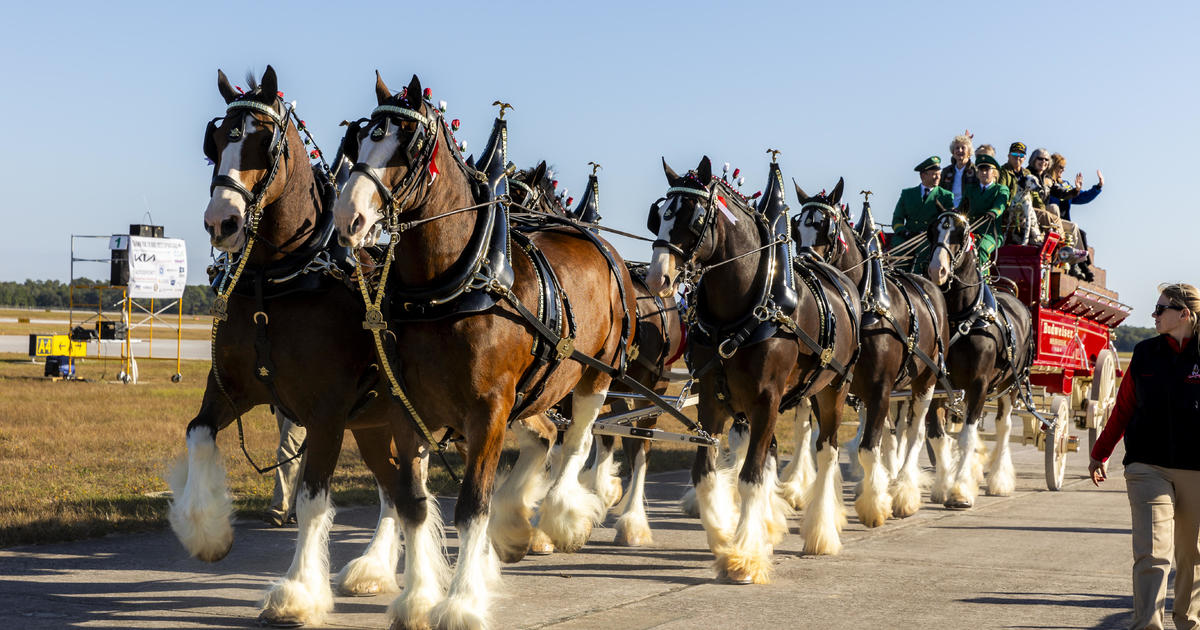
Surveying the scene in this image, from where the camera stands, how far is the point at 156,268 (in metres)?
29.1

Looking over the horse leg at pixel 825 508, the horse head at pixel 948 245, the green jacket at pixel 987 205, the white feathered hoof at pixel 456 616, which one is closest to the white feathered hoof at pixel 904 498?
the horse leg at pixel 825 508

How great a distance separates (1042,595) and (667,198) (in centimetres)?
337

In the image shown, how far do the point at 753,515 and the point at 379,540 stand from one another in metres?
2.35

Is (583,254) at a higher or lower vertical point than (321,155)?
lower

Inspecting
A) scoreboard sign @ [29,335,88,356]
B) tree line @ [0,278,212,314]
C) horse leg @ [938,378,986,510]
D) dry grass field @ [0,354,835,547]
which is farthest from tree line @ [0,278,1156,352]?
horse leg @ [938,378,986,510]

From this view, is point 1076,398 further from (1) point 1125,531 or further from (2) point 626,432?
(2) point 626,432

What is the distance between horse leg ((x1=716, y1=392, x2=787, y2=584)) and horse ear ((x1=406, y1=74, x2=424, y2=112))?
3.30 meters

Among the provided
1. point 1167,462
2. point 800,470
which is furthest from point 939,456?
point 1167,462

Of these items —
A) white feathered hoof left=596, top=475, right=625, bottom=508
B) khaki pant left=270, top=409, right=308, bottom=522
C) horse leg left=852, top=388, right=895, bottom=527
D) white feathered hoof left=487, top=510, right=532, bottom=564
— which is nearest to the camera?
white feathered hoof left=487, top=510, right=532, bottom=564

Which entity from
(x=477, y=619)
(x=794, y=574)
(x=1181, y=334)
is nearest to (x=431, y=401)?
(x=477, y=619)

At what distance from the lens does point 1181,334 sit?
5758 mm

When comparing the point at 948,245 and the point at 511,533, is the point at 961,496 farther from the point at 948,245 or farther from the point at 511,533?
the point at 511,533

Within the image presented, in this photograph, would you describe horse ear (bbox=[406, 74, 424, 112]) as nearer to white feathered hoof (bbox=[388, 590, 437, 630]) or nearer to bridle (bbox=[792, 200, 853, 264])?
white feathered hoof (bbox=[388, 590, 437, 630])

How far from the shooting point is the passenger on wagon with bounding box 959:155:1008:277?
492 inches
